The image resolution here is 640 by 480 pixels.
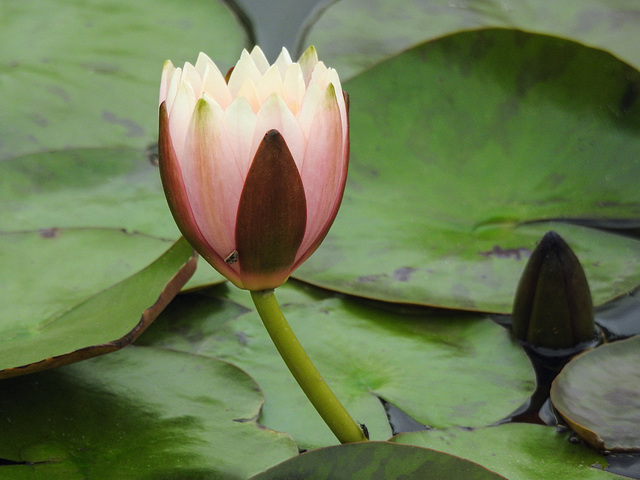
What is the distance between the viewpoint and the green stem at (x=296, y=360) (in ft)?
2.32

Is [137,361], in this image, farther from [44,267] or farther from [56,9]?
[56,9]

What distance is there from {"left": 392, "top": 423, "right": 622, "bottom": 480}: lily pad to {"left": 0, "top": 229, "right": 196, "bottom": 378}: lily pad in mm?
382

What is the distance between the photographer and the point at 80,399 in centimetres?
92

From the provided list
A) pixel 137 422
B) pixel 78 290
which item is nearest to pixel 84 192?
pixel 78 290

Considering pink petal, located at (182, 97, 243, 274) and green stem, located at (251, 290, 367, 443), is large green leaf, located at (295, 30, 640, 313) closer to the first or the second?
green stem, located at (251, 290, 367, 443)

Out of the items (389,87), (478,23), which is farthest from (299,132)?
(478,23)

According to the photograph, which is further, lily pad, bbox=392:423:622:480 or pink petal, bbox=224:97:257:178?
lily pad, bbox=392:423:622:480

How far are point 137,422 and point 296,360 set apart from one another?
30 centimetres

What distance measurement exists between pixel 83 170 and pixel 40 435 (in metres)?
0.64

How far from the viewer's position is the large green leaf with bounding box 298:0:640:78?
1.59m

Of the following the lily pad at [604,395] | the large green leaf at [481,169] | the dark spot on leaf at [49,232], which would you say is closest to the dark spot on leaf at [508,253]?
the large green leaf at [481,169]

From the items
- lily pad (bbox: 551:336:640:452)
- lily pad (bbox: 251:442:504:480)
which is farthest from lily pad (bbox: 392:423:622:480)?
lily pad (bbox: 251:442:504:480)

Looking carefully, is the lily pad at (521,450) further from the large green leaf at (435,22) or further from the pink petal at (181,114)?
the large green leaf at (435,22)

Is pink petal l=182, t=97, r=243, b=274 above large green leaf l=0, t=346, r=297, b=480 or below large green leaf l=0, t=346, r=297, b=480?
above
